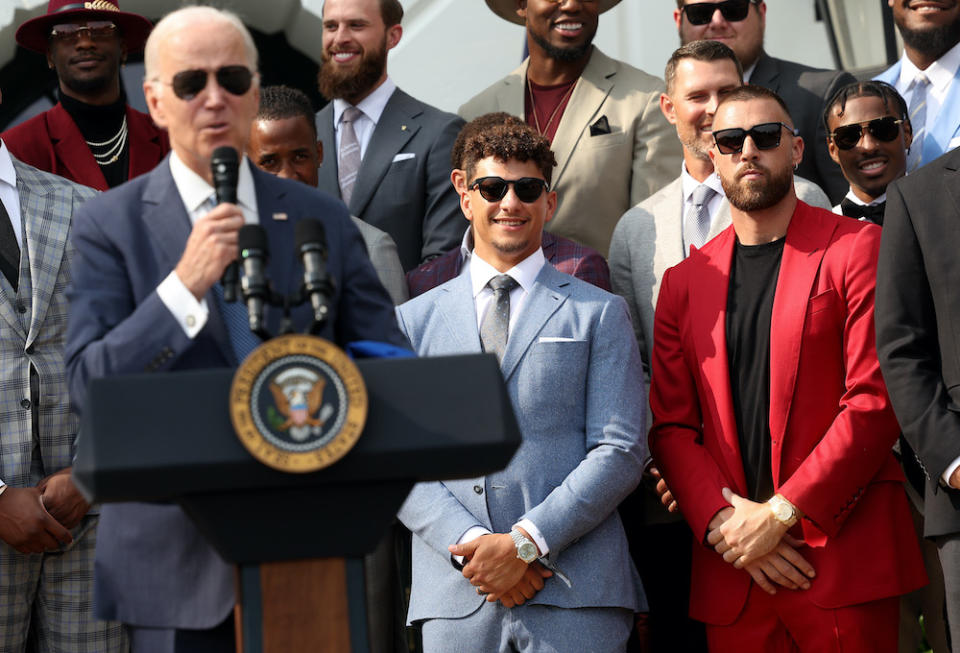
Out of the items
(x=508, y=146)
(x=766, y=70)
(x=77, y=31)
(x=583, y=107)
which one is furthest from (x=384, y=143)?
(x=766, y=70)

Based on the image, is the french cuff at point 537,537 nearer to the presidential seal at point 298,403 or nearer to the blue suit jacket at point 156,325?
the blue suit jacket at point 156,325

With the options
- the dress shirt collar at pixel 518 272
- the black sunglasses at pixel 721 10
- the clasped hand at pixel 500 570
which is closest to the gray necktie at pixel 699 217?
the dress shirt collar at pixel 518 272

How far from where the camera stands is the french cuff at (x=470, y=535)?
12.8ft

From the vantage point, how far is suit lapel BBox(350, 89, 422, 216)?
511cm

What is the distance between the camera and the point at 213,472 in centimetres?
218

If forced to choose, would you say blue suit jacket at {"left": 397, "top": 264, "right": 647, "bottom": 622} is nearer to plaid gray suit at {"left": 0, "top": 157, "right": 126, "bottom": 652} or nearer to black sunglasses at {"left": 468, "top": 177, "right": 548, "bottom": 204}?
black sunglasses at {"left": 468, "top": 177, "right": 548, "bottom": 204}

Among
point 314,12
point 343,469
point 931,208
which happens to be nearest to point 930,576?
point 931,208

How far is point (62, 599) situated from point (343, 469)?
216cm

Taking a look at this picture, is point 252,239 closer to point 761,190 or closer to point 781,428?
point 781,428

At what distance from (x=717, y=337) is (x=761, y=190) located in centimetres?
50

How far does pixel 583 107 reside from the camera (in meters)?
5.29

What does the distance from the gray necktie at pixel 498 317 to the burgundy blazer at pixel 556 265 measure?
325mm

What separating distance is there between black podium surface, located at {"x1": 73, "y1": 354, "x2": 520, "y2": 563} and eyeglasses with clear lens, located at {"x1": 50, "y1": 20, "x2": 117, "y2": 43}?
10.6ft

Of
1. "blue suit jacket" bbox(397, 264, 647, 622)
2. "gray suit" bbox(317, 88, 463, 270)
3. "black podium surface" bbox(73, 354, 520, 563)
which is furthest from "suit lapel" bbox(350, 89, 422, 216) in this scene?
"black podium surface" bbox(73, 354, 520, 563)
